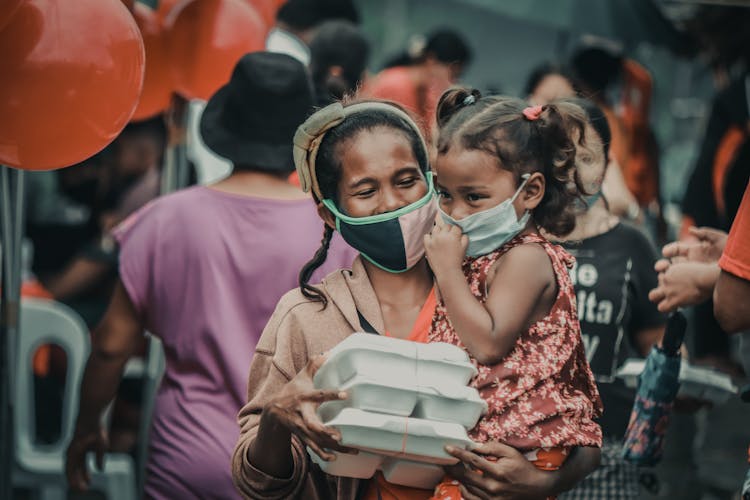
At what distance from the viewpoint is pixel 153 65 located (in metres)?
4.47

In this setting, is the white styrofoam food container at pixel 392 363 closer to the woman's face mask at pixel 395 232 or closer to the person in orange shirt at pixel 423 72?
the woman's face mask at pixel 395 232

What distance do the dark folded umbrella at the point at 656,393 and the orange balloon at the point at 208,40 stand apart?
187 centimetres

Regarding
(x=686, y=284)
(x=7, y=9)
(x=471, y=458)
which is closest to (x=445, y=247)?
(x=471, y=458)

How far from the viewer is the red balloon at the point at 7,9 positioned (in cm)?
256

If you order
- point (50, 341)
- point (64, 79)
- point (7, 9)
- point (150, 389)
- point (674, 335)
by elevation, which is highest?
point (7, 9)

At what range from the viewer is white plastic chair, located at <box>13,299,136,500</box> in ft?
16.4

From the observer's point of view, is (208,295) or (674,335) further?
(208,295)

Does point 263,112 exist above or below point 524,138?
below

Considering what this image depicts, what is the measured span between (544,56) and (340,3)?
3.25 meters

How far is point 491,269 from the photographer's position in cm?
247

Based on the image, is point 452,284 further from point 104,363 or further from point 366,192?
point 104,363

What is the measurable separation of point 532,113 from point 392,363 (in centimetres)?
75

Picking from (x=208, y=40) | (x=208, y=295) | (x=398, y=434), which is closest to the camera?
(x=398, y=434)

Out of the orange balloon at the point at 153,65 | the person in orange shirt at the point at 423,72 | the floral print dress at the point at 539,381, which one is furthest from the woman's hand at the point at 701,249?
the person in orange shirt at the point at 423,72
